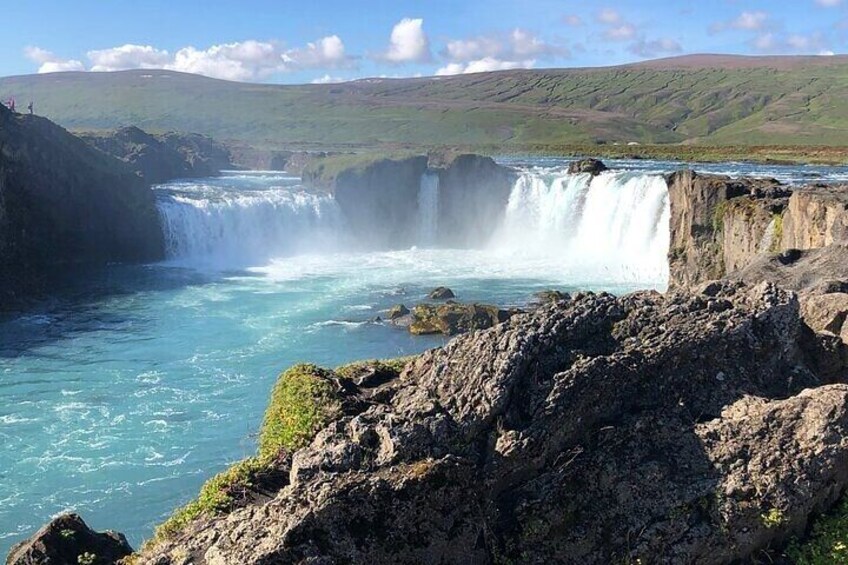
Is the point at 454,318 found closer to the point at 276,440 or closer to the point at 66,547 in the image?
the point at 276,440

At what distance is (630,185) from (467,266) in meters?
13.1

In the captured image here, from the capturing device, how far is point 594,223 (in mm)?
58656

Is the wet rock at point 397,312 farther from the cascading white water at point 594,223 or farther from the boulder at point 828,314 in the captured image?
the boulder at point 828,314

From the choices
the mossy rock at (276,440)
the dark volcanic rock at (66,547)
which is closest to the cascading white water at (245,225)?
the dark volcanic rock at (66,547)

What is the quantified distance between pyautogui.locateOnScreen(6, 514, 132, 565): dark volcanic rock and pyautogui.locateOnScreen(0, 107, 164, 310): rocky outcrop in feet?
124

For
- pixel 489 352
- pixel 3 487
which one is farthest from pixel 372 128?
pixel 489 352

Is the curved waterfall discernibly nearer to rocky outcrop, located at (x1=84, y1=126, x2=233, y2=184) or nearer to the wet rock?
the wet rock

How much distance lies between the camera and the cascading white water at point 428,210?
70.8 metres

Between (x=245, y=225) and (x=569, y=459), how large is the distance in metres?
59.0

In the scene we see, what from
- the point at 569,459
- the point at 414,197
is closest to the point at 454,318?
the point at 569,459

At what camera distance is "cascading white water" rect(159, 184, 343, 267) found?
6250 centimetres

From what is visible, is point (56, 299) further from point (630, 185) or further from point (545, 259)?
point (630, 185)

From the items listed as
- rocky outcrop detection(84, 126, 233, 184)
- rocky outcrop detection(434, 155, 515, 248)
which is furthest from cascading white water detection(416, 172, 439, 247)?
rocky outcrop detection(84, 126, 233, 184)

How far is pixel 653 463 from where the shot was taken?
8664mm
